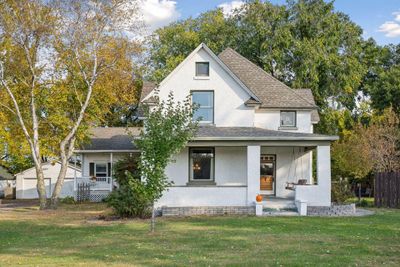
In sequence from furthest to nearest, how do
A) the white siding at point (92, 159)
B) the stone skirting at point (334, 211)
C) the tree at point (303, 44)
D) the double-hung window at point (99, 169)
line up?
the tree at point (303, 44)
the double-hung window at point (99, 169)
the white siding at point (92, 159)
the stone skirting at point (334, 211)

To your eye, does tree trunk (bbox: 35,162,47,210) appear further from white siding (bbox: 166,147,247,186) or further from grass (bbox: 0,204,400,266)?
white siding (bbox: 166,147,247,186)

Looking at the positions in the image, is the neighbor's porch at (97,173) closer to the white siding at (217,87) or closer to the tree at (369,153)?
the white siding at (217,87)

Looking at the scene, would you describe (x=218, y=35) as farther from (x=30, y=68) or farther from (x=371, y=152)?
(x=30, y=68)

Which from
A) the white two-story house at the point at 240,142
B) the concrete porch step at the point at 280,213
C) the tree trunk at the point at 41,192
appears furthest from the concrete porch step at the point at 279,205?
the tree trunk at the point at 41,192

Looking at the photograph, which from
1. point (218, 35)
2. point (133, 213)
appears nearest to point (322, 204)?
point (133, 213)

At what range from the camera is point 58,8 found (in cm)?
2755

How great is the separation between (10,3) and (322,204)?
18.2 metres

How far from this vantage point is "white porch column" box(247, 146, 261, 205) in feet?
77.3

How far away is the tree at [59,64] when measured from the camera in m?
27.3

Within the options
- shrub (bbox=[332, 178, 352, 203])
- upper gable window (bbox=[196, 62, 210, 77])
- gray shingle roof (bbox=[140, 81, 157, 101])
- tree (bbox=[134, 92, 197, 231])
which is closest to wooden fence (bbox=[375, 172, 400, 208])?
shrub (bbox=[332, 178, 352, 203])

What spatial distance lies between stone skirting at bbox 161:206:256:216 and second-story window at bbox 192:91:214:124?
16.1 ft

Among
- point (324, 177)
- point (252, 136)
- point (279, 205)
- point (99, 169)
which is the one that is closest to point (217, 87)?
point (252, 136)

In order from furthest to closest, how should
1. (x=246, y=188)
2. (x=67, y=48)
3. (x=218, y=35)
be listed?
(x=218, y=35), (x=67, y=48), (x=246, y=188)

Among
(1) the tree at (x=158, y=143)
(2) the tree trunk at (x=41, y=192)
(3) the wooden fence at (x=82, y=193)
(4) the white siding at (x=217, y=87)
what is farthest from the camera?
(3) the wooden fence at (x=82, y=193)
